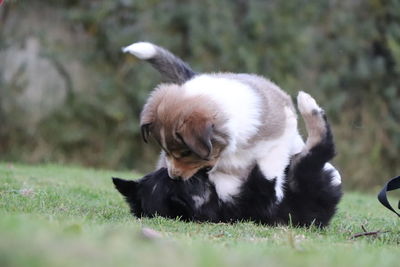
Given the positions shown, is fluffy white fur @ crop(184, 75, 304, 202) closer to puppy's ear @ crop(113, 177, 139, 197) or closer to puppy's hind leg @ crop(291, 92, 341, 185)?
puppy's hind leg @ crop(291, 92, 341, 185)

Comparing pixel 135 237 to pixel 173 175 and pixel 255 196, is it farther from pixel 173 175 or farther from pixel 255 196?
pixel 255 196

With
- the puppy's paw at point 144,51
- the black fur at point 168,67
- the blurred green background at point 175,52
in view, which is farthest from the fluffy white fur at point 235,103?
the blurred green background at point 175,52

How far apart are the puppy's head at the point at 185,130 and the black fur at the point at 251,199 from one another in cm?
15

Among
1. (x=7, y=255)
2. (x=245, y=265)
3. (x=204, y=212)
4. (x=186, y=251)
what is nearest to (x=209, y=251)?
(x=186, y=251)

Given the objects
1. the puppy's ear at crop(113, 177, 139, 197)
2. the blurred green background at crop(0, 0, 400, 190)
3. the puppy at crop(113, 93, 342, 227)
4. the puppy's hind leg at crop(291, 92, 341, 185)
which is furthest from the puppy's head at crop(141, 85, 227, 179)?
the blurred green background at crop(0, 0, 400, 190)

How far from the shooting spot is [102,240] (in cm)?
269

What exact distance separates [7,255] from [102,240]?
603 mm

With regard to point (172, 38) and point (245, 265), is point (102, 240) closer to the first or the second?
point (245, 265)

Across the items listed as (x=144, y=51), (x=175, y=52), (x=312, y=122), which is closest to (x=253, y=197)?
(x=312, y=122)

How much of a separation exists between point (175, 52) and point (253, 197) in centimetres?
686

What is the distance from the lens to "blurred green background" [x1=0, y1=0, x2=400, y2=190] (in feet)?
36.1

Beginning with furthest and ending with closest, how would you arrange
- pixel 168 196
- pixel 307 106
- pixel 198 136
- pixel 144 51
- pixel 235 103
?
pixel 144 51
pixel 307 106
pixel 235 103
pixel 168 196
pixel 198 136

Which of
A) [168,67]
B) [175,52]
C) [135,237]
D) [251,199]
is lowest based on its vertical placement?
[251,199]

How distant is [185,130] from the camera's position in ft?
15.0
